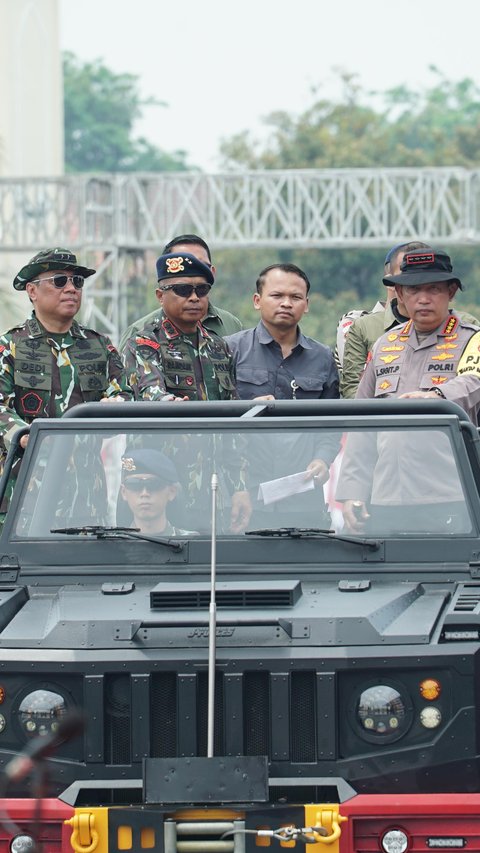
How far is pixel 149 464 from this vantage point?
7.23 meters

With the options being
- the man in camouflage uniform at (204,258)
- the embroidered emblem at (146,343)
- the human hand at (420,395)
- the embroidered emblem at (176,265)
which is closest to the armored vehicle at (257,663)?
the human hand at (420,395)

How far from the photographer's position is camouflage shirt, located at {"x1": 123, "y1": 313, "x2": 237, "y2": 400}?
8.41 m

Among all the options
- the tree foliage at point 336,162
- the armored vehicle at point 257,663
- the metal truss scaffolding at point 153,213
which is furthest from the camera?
the tree foliage at point 336,162

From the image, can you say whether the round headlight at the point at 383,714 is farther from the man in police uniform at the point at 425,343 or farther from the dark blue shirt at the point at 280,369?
the dark blue shirt at the point at 280,369

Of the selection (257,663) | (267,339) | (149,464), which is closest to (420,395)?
(149,464)

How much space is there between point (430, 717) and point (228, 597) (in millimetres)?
794

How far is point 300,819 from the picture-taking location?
19.8ft

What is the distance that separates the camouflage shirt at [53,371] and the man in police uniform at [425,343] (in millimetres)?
1075

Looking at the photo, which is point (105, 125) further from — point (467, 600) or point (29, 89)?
point (467, 600)

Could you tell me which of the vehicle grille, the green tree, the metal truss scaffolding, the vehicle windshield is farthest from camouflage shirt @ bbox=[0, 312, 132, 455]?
the green tree

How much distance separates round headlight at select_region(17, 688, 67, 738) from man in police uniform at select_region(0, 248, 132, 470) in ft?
7.35

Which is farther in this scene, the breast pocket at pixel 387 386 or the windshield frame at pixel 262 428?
the breast pocket at pixel 387 386

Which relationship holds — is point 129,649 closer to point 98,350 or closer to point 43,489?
point 43,489

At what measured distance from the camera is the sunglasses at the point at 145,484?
7137 mm
